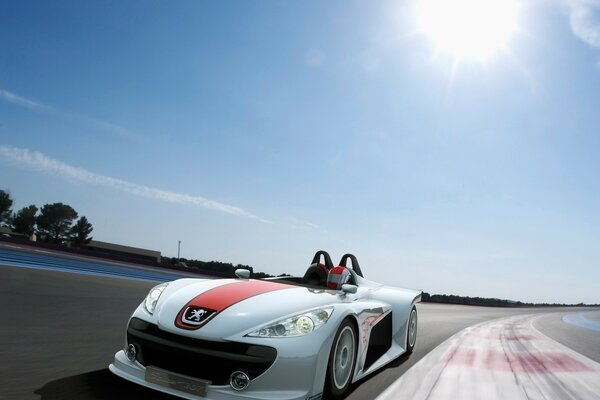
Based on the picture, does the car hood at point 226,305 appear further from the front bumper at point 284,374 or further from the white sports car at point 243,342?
the front bumper at point 284,374

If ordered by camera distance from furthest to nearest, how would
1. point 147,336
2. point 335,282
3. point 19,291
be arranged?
point 19,291, point 335,282, point 147,336

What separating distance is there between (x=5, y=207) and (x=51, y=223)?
30.2ft

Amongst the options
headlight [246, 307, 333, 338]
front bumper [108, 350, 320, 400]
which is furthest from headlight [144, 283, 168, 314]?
headlight [246, 307, 333, 338]

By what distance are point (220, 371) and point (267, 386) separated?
1.02 ft

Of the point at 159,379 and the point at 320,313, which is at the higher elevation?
the point at 320,313

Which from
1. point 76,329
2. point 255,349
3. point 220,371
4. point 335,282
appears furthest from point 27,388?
point 335,282

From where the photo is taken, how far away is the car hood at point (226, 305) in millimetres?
3082

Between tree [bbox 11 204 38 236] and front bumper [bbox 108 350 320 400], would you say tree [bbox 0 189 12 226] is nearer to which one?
tree [bbox 11 204 38 236]

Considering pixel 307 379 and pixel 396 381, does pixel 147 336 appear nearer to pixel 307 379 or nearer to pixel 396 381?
pixel 307 379

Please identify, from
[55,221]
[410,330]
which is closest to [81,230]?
[55,221]

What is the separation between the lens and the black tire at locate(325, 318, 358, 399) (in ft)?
10.9

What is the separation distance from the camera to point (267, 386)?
2.90m

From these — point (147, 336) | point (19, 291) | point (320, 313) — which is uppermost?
point (320, 313)

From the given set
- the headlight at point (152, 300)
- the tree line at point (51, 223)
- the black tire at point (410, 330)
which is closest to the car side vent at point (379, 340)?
the black tire at point (410, 330)
